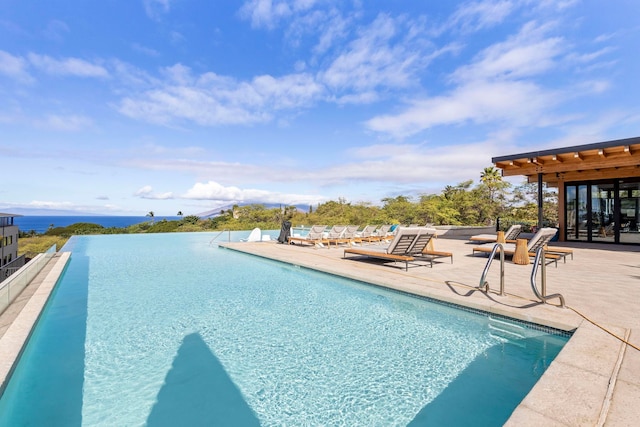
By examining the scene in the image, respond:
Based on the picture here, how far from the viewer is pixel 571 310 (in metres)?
3.69

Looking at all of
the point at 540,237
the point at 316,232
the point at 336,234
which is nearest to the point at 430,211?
the point at 336,234

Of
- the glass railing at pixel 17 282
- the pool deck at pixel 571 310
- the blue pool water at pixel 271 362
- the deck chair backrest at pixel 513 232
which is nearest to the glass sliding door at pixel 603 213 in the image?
the pool deck at pixel 571 310

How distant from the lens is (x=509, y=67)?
1248cm

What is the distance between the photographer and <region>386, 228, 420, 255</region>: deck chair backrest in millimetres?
6675

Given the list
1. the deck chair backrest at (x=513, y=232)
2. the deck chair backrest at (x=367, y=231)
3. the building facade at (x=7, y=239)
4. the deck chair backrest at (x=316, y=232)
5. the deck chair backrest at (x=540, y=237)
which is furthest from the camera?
the building facade at (x=7, y=239)

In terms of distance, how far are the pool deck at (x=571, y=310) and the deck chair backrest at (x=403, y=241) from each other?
14.5 inches

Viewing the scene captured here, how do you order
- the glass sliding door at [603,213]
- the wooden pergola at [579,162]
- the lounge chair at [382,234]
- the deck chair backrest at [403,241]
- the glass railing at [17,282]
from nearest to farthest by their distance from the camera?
the glass railing at [17,282] < the deck chair backrest at [403,241] < the wooden pergola at [579,162] < the glass sliding door at [603,213] < the lounge chair at [382,234]

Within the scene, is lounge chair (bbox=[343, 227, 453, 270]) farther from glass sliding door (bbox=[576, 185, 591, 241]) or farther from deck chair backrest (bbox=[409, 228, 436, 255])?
glass sliding door (bbox=[576, 185, 591, 241])

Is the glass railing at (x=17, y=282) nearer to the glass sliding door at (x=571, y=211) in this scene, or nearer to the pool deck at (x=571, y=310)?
the pool deck at (x=571, y=310)

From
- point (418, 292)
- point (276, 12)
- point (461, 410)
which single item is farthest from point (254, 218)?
point (461, 410)

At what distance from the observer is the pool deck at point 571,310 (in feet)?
6.07

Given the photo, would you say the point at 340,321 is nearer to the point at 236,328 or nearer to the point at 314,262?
the point at 236,328

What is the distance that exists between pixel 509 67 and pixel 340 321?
13.4 m

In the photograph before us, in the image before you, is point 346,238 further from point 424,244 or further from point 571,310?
point 571,310
